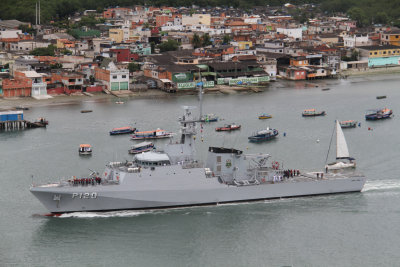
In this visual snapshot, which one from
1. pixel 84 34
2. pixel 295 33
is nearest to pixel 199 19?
pixel 295 33

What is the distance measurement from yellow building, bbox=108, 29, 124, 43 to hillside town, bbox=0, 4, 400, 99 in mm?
111

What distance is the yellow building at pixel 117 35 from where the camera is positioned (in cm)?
7225

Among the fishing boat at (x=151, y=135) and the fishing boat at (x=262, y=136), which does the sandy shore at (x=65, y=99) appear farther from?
the fishing boat at (x=262, y=136)

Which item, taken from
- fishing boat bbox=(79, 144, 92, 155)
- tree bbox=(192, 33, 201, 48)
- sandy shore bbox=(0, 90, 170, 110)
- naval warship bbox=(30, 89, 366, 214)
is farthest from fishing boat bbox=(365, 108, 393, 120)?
tree bbox=(192, 33, 201, 48)

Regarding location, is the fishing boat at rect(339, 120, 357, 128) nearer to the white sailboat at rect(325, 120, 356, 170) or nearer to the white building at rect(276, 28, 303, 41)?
the white sailboat at rect(325, 120, 356, 170)

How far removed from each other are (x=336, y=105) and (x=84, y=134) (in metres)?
17.3

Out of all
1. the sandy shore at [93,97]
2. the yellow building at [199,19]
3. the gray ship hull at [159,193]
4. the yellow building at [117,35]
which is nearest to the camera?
the gray ship hull at [159,193]

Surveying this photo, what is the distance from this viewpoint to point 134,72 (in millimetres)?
58500

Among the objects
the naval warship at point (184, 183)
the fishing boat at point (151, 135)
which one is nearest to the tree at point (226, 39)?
the fishing boat at point (151, 135)

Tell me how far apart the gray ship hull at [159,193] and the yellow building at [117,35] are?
45.8 metres

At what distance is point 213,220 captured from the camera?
1065 inches

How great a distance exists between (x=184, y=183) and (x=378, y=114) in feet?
63.6

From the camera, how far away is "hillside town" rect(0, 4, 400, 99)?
54156mm

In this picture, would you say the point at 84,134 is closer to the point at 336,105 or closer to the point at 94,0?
the point at 336,105
